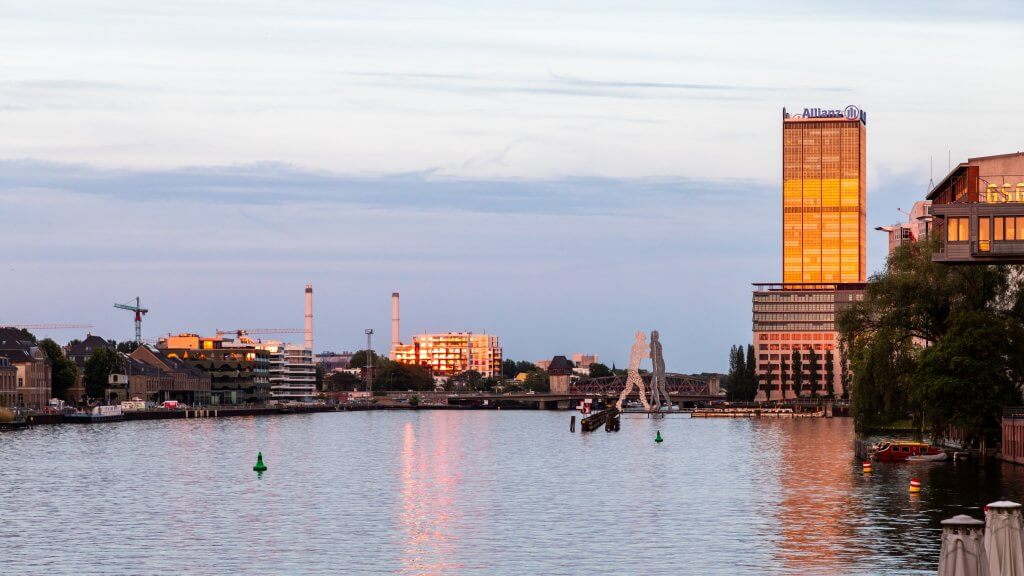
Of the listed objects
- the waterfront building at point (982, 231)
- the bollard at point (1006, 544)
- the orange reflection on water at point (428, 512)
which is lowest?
the orange reflection on water at point (428, 512)

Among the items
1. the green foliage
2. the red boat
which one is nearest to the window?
the green foliage

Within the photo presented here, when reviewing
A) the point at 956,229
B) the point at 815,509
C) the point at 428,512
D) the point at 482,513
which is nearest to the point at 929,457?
the point at 815,509

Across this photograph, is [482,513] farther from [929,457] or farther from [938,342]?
[929,457]

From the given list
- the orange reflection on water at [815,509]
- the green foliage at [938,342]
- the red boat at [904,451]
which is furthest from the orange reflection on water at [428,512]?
the red boat at [904,451]

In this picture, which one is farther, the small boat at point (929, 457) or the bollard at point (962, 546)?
the small boat at point (929, 457)

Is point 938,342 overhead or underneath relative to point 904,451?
overhead

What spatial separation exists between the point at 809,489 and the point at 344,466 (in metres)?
47.3

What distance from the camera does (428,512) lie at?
275 ft

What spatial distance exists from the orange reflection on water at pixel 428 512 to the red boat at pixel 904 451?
111 ft

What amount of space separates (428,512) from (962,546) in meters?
59.4

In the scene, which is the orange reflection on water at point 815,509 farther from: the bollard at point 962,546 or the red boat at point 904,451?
the bollard at point 962,546

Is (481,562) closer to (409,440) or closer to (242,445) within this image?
(242,445)

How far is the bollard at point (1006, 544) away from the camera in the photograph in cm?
2775

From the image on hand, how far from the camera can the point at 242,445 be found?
17512cm
